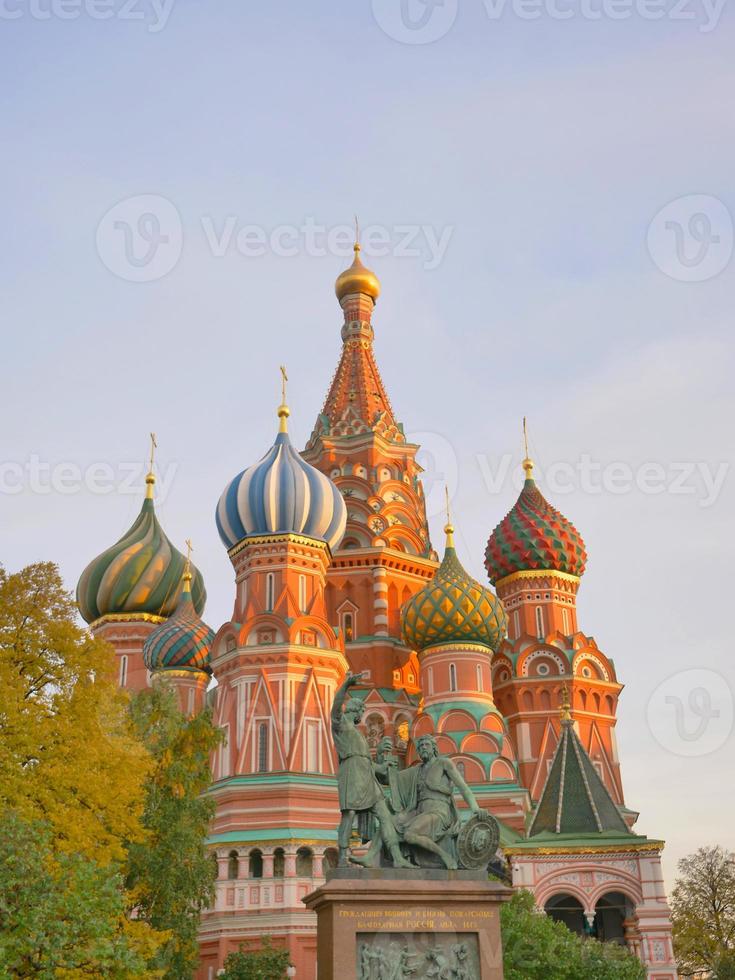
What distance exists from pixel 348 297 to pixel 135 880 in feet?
114

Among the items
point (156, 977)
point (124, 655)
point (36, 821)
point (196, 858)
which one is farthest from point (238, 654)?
point (36, 821)

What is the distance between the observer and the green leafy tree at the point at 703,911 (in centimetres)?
3900

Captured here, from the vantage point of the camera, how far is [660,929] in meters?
27.3

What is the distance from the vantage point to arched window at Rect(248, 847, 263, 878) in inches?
1199

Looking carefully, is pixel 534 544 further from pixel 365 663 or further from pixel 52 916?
pixel 52 916

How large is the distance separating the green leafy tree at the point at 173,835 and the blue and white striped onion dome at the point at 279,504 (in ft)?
47.5

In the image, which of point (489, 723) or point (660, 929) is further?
point (489, 723)

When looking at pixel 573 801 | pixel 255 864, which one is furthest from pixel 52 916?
pixel 573 801

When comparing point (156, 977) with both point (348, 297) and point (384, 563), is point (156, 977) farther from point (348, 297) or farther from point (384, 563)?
point (348, 297)

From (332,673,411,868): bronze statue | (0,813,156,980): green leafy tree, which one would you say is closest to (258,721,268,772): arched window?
(332,673,411,868): bronze statue

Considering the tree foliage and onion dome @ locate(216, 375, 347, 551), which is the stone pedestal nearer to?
the tree foliage

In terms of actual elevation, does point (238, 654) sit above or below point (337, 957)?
above

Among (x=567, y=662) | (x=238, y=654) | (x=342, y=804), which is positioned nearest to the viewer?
(x=342, y=804)

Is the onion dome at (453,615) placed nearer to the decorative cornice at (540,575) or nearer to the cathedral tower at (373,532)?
the cathedral tower at (373,532)
